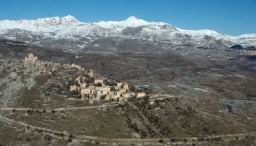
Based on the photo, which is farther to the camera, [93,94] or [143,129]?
[93,94]

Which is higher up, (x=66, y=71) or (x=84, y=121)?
(x=66, y=71)

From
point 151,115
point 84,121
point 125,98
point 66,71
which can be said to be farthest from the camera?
point 66,71

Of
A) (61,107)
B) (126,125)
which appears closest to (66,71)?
(61,107)

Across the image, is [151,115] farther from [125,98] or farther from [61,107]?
[61,107]

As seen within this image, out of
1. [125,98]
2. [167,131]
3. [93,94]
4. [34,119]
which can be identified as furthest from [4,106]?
[167,131]

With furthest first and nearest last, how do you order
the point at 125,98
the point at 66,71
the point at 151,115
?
1. the point at 66,71
2. the point at 125,98
3. the point at 151,115

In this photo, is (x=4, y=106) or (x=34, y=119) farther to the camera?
(x=4, y=106)

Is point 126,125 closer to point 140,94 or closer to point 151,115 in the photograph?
point 151,115

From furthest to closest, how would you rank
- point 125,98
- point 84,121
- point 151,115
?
point 125,98 < point 151,115 < point 84,121
